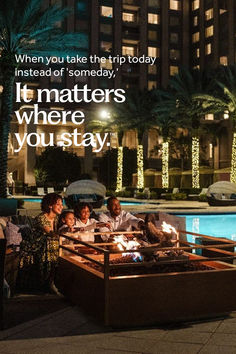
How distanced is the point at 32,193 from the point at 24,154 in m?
13.0

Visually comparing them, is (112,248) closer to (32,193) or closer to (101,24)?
(32,193)

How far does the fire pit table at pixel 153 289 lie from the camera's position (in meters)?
5.29

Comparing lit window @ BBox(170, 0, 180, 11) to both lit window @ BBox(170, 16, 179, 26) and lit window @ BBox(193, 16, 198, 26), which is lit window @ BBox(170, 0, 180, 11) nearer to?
lit window @ BBox(170, 16, 179, 26)

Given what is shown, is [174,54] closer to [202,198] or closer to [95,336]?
[202,198]

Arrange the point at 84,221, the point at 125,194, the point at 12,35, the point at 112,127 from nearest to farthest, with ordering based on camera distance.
→ the point at 84,221
the point at 12,35
the point at 125,194
the point at 112,127

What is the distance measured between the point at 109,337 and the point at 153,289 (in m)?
0.74

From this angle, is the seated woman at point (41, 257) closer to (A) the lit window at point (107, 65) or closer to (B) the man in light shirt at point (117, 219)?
(B) the man in light shirt at point (117, 219)

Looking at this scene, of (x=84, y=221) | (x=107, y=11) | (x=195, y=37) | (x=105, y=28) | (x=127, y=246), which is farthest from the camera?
(x=195, y=37)

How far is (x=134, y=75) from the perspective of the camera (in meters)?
85.6

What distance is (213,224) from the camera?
2278 cm

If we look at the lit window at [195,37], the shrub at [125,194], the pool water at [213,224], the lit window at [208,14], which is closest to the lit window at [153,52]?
the lit window at [195,37]

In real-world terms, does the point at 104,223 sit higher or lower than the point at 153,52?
lower

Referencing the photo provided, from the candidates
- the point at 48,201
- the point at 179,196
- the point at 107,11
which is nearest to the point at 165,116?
the point at 179,196

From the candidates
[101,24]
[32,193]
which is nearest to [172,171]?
[32,193]
